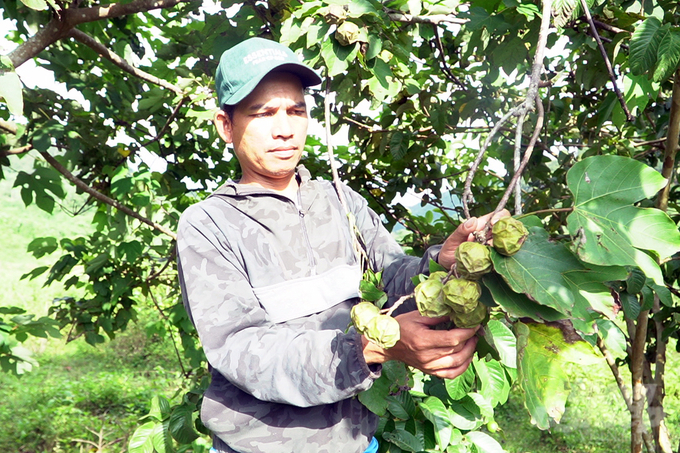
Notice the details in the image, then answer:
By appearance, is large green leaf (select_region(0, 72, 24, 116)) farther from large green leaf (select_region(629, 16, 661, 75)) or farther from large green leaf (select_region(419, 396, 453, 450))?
large green leaf (select_region(629, 16, 661, 75))

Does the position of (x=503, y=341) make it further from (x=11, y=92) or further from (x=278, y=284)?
(x=11, y=92)

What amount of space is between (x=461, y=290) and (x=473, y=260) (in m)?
0.06

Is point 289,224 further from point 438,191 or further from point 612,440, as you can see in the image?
point 612,440

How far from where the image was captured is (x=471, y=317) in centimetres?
101

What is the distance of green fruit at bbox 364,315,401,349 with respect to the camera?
1044 mm

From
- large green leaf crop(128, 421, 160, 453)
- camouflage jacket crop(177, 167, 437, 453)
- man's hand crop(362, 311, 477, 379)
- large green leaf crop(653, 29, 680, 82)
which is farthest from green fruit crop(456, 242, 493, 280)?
large green leaf crop(128, 421, 160, 453)

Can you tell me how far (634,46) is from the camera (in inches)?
67.3

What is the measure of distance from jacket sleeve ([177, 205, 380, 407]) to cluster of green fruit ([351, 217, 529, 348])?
15 centimetres

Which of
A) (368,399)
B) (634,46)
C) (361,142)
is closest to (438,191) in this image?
(361,142)

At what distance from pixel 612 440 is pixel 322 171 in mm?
3260

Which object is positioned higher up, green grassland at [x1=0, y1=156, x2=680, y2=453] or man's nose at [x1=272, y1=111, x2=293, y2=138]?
man's nose at [x1=272, y1=111, x2=293, y2=138]

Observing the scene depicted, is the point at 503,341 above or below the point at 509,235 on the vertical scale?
below

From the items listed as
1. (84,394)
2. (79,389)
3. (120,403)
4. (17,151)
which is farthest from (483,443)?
(79,389)

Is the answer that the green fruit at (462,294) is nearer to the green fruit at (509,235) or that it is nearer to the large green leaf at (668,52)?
the green fruit at (509,235)
